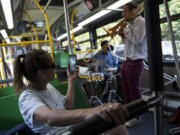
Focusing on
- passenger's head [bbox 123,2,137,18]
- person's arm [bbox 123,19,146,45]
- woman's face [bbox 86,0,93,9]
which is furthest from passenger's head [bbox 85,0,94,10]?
person's arm [bbox 123,19,146,45]

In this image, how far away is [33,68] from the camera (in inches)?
36.1

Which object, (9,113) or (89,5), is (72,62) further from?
(89,5)

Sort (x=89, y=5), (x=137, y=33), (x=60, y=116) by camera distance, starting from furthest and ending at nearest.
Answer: (x=89, y=5), (x=137, y=33), (x=60, y=116)

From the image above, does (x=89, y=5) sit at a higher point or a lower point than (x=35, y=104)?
higher

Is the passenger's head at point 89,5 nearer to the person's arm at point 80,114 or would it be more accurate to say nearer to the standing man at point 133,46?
the standing man at point 133,46

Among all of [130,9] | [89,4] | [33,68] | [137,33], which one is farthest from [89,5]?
[33,68]

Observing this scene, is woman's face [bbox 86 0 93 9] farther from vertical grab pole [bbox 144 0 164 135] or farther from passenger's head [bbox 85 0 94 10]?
vertical grab pole [bbox 144 0 164 135]

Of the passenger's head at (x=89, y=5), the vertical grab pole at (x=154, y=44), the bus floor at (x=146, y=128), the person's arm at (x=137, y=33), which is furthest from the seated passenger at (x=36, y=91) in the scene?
the passenger's head at (x=89, y=5)

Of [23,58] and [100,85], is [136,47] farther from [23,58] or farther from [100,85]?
[100,85]

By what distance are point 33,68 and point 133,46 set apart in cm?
141

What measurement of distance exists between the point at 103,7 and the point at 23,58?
6.96 feet

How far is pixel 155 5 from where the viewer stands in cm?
41

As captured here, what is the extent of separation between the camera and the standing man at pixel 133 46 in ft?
6.21

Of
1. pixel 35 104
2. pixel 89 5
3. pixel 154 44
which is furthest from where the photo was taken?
pixel 89 5
